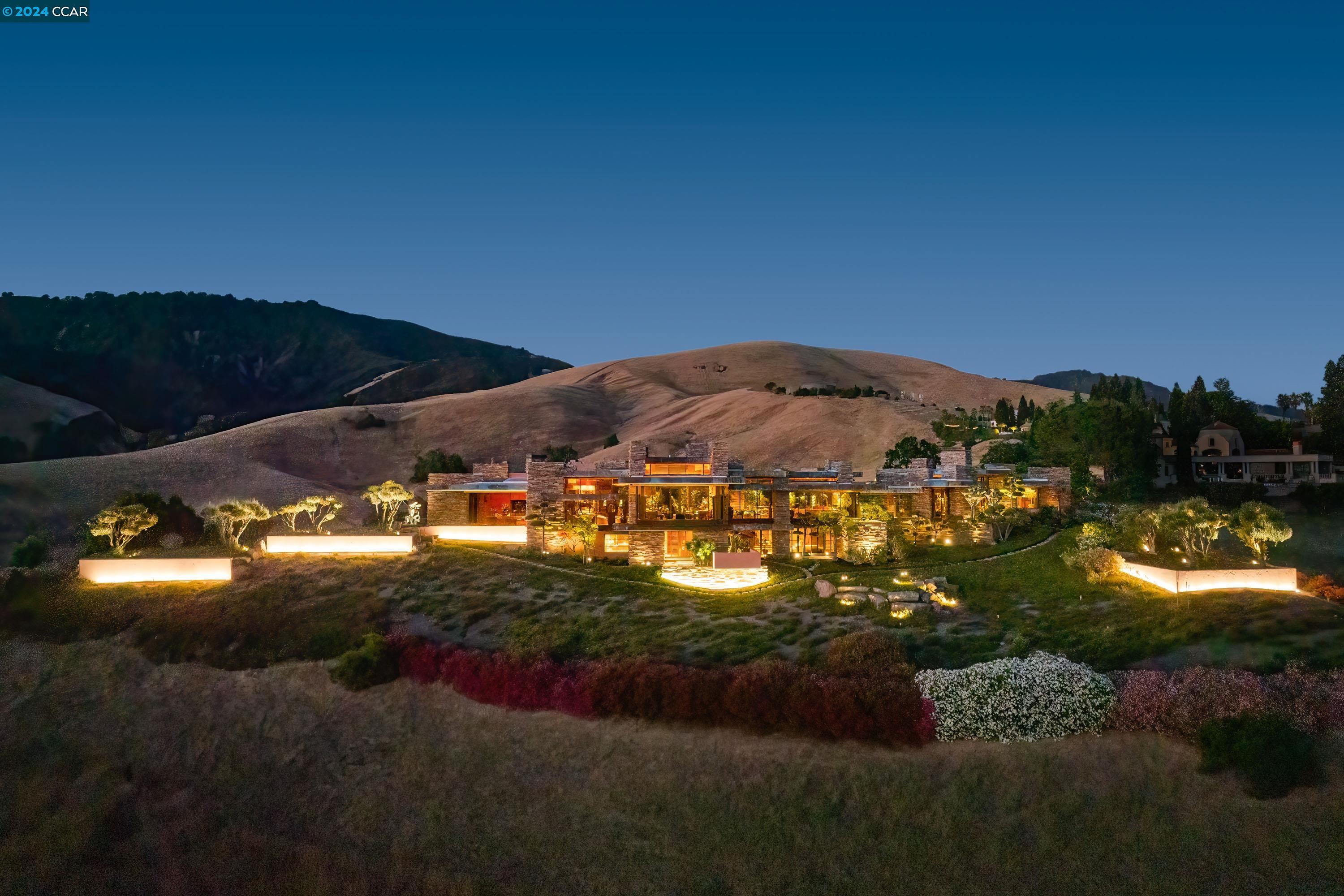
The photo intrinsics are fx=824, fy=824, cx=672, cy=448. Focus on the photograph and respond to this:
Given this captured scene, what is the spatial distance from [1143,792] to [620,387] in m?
152

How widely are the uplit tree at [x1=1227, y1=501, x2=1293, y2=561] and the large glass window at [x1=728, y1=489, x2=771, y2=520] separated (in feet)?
75.1

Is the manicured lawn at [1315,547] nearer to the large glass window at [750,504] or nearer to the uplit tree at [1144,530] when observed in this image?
the uplit tree at [1144,530]

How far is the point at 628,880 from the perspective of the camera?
21797mm

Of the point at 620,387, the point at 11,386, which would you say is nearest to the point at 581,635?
the point at 620,387

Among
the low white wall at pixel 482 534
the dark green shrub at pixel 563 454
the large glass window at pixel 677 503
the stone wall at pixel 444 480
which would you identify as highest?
the dark green shrub at pixel 563 454

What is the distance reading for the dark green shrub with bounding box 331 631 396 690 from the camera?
31.9 metres

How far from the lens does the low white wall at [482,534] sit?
4959 centimetres

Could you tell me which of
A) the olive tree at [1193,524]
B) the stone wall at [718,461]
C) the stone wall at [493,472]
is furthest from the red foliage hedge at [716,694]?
the stone wall at [493,472]

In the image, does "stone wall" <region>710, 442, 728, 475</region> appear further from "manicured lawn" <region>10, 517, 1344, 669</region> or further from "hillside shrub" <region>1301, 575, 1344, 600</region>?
"hillside shrub" <region>1301, 575, 1344, 600</region>

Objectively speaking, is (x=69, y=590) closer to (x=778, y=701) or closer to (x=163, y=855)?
(x=163, y=855)

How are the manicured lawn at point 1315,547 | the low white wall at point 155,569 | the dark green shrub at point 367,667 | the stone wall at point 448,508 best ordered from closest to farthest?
the dark green shrub at point 367,667 < the low white wall at point 155,569 < the manicured lawn at point 1315,547 < the stone wall at point 448,508

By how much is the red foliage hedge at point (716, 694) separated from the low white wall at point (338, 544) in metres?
16.1

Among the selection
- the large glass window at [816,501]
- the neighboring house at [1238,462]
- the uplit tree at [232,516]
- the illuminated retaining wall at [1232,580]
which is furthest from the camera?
the neighboring house at [1238,462]

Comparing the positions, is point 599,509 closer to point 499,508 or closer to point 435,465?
point 499,508
